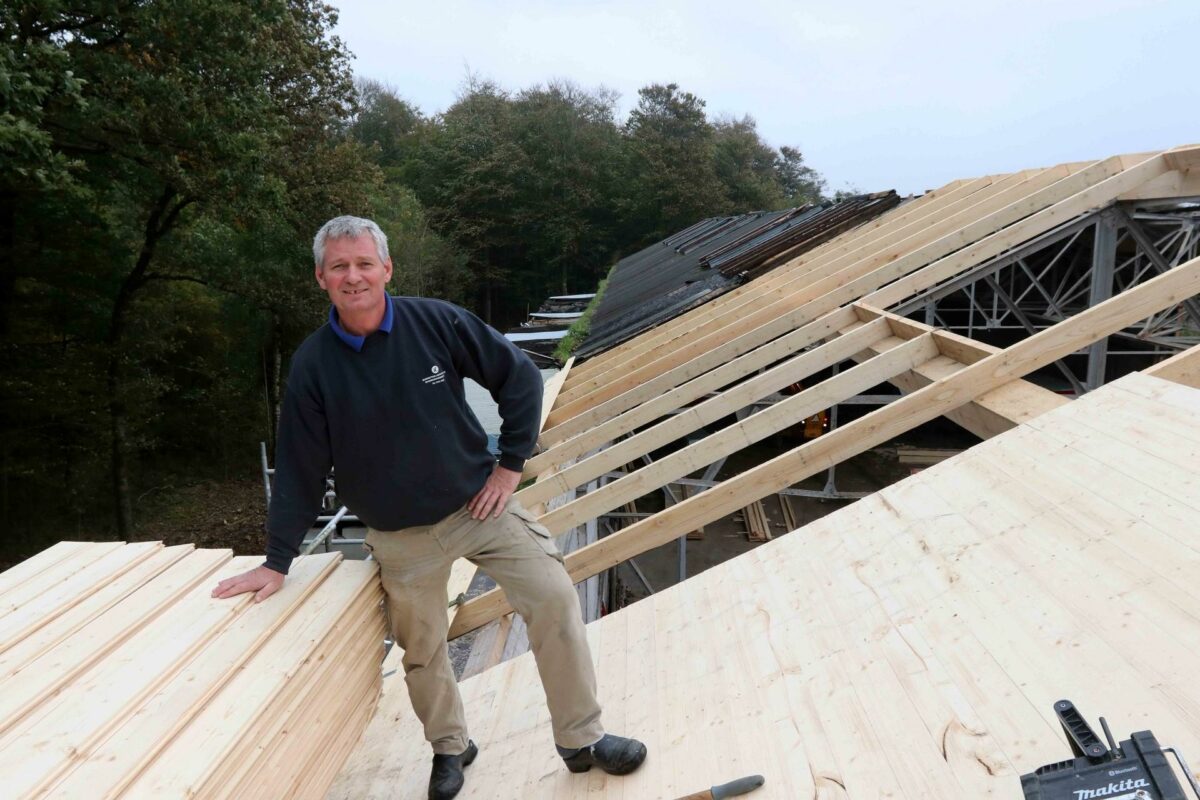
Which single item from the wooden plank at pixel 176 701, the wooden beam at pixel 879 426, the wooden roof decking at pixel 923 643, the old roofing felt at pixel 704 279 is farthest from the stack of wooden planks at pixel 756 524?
the wooden plank at pixel 176 701

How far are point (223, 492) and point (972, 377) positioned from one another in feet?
78.6

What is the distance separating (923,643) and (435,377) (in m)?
1.75

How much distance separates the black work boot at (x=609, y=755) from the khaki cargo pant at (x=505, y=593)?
4cm

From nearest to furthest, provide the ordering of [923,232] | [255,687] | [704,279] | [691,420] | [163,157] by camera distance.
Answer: [255,687], [691,420], [923,232], [704,279], [163,157]

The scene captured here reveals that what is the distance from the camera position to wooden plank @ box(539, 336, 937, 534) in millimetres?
4145

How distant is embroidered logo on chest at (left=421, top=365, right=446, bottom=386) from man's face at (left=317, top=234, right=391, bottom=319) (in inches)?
10.9

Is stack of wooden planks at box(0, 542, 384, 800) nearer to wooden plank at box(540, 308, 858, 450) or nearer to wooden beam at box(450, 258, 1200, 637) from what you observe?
wooden beam at box(450, 258, 1200, 637)

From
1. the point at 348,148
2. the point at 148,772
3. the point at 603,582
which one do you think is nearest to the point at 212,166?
the point at 348,148

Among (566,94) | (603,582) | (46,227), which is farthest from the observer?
(566,94)

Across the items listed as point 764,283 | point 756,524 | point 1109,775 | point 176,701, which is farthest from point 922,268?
point 756,524

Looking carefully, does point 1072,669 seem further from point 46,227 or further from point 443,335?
point 46,227

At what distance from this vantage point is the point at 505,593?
274 centimetres

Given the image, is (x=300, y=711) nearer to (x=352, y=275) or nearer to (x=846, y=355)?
(x=352, y=275)

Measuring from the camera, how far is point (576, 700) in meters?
2.58
